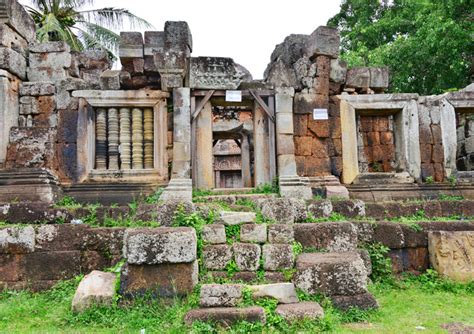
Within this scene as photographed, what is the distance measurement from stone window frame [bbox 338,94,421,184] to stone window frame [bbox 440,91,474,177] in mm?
625

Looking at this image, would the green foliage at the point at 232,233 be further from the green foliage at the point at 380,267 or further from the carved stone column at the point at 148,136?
the carved stone column at the point at 148,136

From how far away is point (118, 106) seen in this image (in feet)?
25.5

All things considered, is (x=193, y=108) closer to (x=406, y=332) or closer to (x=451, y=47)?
(x=406, y=332)

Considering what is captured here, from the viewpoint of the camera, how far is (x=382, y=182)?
8.13m

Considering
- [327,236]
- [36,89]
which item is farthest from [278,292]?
[36,89]

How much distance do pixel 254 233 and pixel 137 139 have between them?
3.59m

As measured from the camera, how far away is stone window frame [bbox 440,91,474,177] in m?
8.37

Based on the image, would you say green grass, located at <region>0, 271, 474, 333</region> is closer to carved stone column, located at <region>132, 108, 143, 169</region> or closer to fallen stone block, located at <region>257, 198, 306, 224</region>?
fallen stone block, located at <region>257, 198, 306, 224</region>

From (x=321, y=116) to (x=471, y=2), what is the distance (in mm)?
7994

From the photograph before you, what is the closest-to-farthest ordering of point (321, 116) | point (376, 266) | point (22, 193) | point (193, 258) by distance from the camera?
1. point (193, 258)
2. point (376, 266)
3. point (22, 193)
4. point (321, 116)

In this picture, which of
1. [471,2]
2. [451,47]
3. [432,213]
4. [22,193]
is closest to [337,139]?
[432,213]

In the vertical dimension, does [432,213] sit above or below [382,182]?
below

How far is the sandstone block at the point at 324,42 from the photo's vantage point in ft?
25.8

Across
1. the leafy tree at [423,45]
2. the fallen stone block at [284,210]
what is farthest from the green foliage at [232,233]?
the leafy tree at [423,45]
